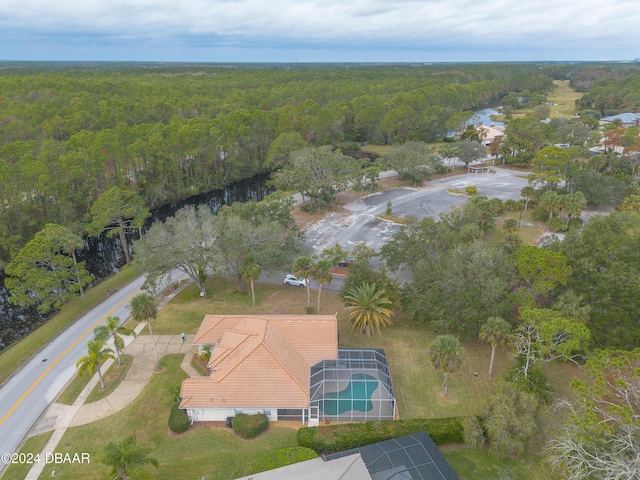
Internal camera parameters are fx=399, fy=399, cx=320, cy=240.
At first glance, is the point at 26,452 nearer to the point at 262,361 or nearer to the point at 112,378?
the point at 112,378

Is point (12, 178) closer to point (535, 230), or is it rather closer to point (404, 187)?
point (404, 187)

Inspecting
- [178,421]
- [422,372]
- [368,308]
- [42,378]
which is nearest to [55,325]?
[42,378]

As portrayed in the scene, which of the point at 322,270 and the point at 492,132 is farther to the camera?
the point at 492,132

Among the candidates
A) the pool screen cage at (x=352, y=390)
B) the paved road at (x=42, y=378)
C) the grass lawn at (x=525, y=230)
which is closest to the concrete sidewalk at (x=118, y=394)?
the paved road at (x=42, y=378)

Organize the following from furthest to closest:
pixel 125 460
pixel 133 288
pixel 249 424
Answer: pixel 133 288 → pixel 249 424 → pixel 125 460

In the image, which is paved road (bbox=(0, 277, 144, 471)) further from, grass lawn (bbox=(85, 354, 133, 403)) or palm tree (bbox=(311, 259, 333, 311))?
palm tree (bbox=(311, 259, 333, 311))

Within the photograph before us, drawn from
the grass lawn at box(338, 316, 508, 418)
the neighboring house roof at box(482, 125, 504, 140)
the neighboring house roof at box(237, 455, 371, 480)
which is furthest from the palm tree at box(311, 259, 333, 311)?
the neighboring house roof at box(482, 125, 504, 140)

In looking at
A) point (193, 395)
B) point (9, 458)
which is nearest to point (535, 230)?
point (193, 395)
